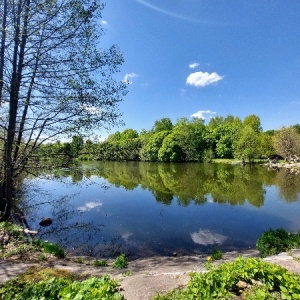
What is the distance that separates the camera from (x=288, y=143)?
187ft

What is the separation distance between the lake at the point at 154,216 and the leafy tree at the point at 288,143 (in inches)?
1391

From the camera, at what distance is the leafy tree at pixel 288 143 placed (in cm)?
5625

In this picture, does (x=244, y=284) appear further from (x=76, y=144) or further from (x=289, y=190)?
(x=289, y=190)

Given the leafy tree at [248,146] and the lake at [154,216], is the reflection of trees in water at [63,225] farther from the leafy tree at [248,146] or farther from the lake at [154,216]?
the leafy tree at [248,146]

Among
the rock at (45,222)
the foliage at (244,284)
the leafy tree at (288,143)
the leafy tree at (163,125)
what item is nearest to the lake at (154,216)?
the rock at (45,222)

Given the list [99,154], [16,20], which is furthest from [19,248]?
[16,20]

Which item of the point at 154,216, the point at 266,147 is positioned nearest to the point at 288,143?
the point at 266,147

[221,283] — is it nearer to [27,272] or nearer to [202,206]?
[27,272]

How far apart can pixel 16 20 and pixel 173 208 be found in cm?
1652

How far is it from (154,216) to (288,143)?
52.3 metres

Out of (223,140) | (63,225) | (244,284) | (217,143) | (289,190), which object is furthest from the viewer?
(217,143)

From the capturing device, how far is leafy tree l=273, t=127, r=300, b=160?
56250 mm

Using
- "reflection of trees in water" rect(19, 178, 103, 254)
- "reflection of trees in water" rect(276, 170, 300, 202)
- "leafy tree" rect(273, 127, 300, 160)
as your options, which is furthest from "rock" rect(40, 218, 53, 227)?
"leafy tree" rect(273, 127, 300, 160)

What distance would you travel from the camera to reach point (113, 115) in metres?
10.4
